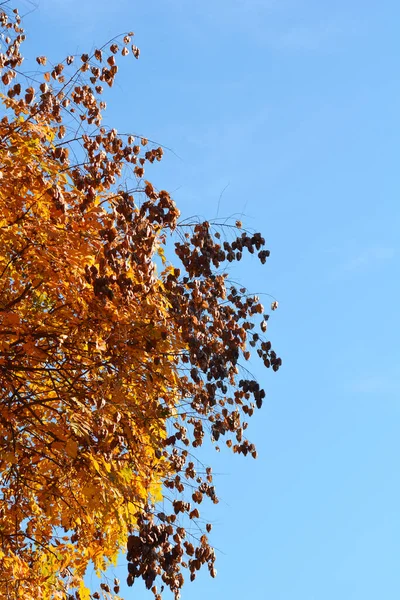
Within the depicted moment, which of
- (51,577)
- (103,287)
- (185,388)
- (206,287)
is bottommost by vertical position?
(51,577)

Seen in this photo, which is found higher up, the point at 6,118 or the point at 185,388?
the point at 6,118

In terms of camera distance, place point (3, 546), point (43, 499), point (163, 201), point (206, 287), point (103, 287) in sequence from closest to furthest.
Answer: point (103, 287) < point (163, 201) < point (206, 287) < point (43, 499) < point (3, 546)

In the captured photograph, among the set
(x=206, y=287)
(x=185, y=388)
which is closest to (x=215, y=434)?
(x=185, y=388)

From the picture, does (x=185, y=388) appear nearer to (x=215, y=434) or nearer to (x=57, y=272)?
(x=215, y=434)

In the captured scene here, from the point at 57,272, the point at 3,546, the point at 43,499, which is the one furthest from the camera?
the point at 3,546

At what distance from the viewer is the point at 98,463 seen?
1039 cm

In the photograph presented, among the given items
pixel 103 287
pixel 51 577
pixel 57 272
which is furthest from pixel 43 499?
pixel 103 287

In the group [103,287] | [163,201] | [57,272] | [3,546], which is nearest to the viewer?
[103,287]

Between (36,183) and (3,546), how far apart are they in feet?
19.5

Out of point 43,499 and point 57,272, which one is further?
point 43,499

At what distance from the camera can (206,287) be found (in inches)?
419

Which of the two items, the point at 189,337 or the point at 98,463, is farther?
the point at 98,463

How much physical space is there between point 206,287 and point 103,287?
2477mm

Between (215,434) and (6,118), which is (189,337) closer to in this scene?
(215,434)
